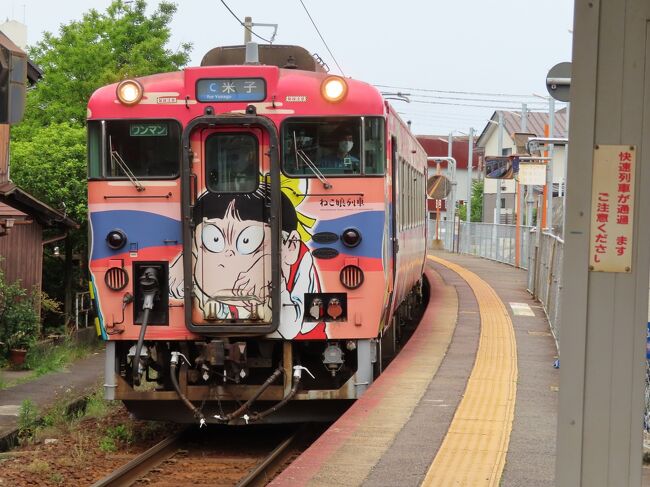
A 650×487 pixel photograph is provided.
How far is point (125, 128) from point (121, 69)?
2069 centimetres

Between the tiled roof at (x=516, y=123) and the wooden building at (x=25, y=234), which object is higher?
the tiled roof at (x=516, y=123)

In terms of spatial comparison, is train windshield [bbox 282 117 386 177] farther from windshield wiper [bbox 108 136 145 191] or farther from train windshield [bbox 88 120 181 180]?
windshield wiper [bbox 108 136 145 191]

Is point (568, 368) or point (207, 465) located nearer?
point (568, 368)

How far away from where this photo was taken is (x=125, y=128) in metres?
9.84

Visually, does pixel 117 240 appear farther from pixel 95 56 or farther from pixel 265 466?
pixel 95 56

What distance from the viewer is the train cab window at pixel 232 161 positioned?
381 inches

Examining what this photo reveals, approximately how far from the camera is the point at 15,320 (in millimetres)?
18406

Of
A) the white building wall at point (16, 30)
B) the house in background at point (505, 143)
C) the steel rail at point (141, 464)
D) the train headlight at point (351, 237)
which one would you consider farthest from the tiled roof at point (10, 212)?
the house in background at point (505, 143)

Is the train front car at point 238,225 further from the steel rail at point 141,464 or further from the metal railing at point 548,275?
the metal railing at point 548,275

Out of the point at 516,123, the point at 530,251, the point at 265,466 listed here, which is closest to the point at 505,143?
the point at 516,123

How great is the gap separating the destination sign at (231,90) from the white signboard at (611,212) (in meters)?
6.01

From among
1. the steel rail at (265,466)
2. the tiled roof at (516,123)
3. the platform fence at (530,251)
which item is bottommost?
the steel rail at (265,466)

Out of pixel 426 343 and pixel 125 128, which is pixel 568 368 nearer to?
pixel 125 128

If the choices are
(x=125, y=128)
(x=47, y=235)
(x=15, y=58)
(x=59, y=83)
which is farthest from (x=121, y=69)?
(x=15, y=58)
